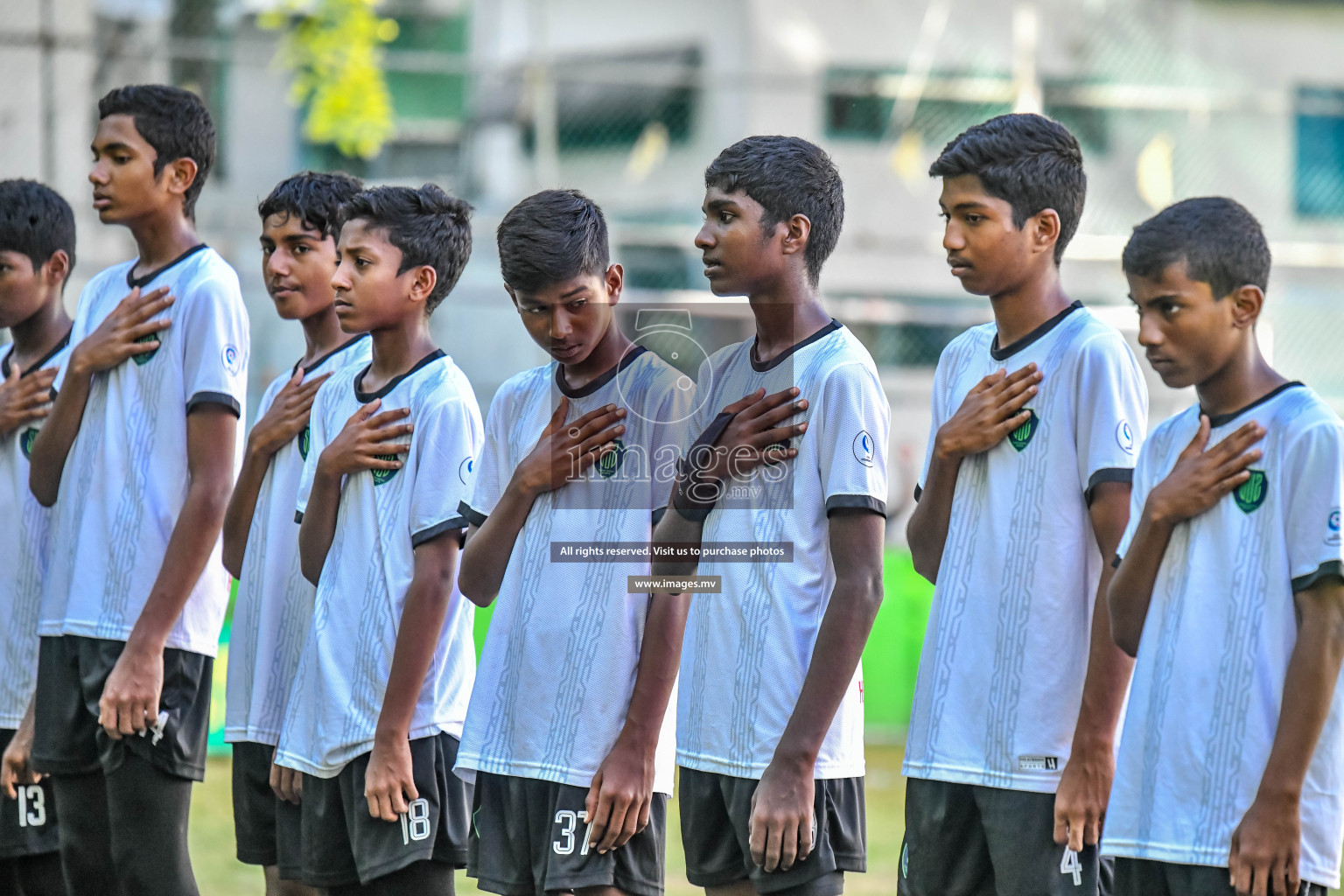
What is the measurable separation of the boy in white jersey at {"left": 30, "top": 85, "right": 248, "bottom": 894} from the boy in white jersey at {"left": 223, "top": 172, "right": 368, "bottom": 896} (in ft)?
0.37

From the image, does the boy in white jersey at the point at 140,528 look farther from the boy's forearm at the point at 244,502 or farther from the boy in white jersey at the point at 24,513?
the boy in white jersey at the point at 24,513

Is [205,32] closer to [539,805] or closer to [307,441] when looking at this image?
[307,441]

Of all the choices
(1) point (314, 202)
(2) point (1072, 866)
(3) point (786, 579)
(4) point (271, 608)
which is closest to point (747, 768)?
(3) point (786, 579)

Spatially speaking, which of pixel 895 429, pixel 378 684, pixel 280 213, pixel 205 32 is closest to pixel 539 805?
pixel 378 684

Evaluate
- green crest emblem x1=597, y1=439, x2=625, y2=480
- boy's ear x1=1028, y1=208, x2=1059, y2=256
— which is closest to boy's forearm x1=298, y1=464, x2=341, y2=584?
green crest emblem x1=597, y1=439, x2=625, y2=480

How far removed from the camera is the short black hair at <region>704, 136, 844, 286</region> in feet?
9.98

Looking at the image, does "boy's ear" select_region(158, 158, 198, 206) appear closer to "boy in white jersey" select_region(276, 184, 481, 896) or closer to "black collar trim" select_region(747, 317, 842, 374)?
"boy in white jersey" select_region(276, 184, 481, 896)

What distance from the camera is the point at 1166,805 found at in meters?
2.53

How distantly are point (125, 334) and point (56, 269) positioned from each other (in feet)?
2.66

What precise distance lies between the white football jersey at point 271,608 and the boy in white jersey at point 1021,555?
1.48m

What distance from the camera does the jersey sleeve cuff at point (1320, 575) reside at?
244 centimetres

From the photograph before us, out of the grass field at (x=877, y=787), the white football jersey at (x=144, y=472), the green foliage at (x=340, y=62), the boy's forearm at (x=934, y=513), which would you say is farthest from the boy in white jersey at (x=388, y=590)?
the green foliage at (x=340, y=62)

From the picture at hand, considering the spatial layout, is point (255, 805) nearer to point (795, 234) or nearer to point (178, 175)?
point (178, 175)

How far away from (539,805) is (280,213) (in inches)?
68.1
